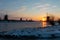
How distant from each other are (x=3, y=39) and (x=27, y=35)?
4774 millimetres

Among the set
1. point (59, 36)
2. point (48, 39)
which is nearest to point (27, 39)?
point (48, 39)

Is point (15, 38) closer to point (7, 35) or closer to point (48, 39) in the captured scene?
point (7, 35)

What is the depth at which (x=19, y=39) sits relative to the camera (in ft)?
107

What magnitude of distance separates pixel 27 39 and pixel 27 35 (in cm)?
282

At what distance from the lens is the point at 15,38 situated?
33375mm

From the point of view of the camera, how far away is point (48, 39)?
32.3 meters

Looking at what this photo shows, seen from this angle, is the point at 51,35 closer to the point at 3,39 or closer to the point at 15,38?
the point at 15,38

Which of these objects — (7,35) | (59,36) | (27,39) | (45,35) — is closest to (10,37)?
(7,35)

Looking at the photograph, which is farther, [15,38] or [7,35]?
[7,35]

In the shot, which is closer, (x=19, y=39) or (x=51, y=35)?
(x=19, y=39)

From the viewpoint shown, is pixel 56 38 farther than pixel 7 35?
No

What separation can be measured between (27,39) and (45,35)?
4302 mm

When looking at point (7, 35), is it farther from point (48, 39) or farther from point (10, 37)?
point (48, 39)

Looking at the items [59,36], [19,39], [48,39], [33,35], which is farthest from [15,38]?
[59,36]
